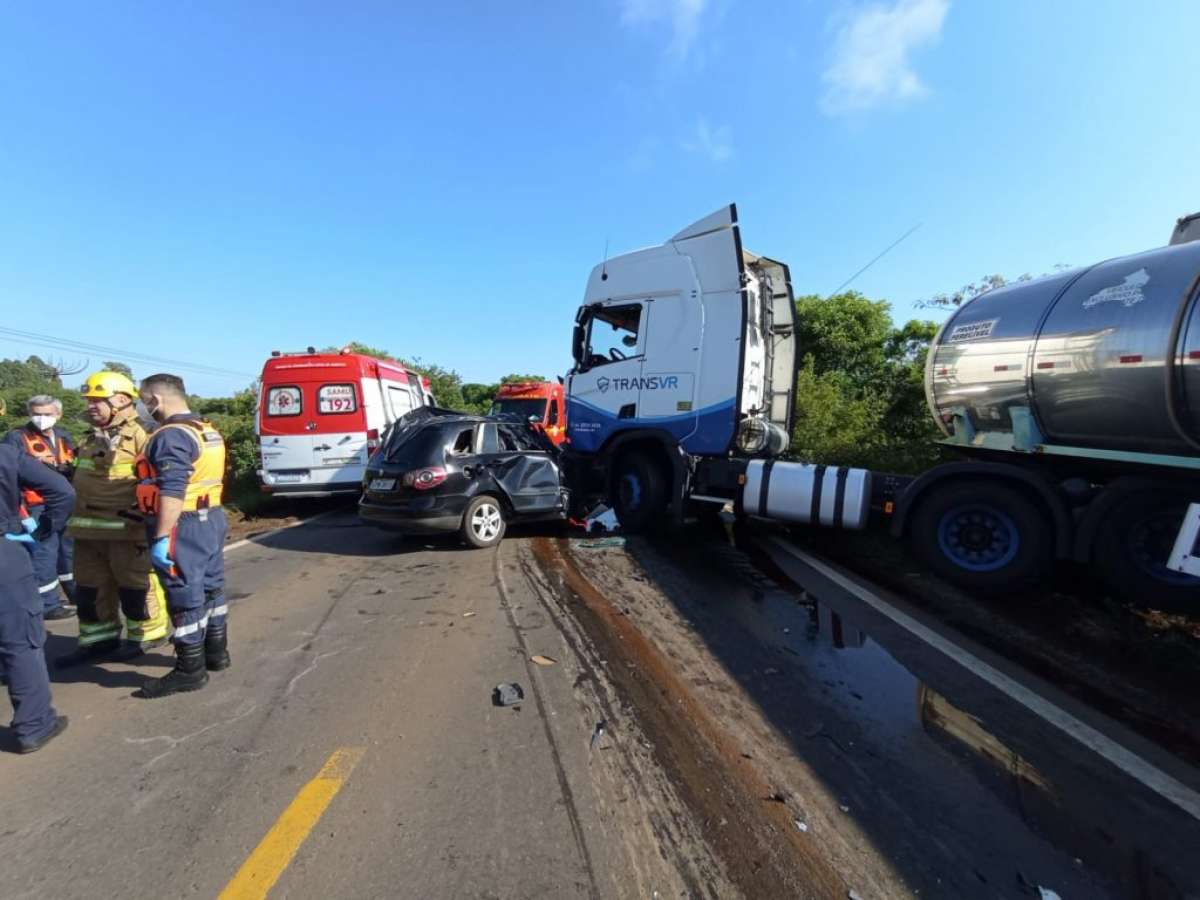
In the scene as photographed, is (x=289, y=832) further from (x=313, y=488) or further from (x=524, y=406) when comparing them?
(x=524, y=406)

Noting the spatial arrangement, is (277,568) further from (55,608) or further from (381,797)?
(381,797)

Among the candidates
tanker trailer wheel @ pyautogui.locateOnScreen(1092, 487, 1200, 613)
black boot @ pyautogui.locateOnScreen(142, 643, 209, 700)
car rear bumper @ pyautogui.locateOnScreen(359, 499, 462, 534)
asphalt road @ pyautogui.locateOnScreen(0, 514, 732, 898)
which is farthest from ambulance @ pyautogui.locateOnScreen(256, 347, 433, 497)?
tanker trailer wheel @ pyautogui.locateOnScreen(1092, 487, 1200, 613)

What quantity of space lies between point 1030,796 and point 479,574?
14.8 ft

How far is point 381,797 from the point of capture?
2354mm

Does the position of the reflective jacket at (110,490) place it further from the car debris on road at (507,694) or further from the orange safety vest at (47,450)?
the car debris on road at (507,694)

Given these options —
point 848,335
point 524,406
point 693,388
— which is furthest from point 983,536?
point 524,406

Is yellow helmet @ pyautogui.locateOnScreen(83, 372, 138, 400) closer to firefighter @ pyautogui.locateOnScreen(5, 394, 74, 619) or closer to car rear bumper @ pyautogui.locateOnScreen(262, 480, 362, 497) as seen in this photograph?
firefighter @ pyautogui.locateOnScreen(5, 394, 74, 619)

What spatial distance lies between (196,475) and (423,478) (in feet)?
10.6

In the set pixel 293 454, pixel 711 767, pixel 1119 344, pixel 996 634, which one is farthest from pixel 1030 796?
pixel 293 454

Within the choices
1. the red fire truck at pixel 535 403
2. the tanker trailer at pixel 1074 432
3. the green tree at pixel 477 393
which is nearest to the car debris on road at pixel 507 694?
the tanker trailer at pixel 1074 432

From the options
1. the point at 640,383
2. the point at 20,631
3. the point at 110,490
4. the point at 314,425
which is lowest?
the point at 20,631

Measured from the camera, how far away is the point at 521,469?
24.0ft

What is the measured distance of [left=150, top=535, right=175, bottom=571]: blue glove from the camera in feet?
10.3

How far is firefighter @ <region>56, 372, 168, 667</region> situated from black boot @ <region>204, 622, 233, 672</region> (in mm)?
641
